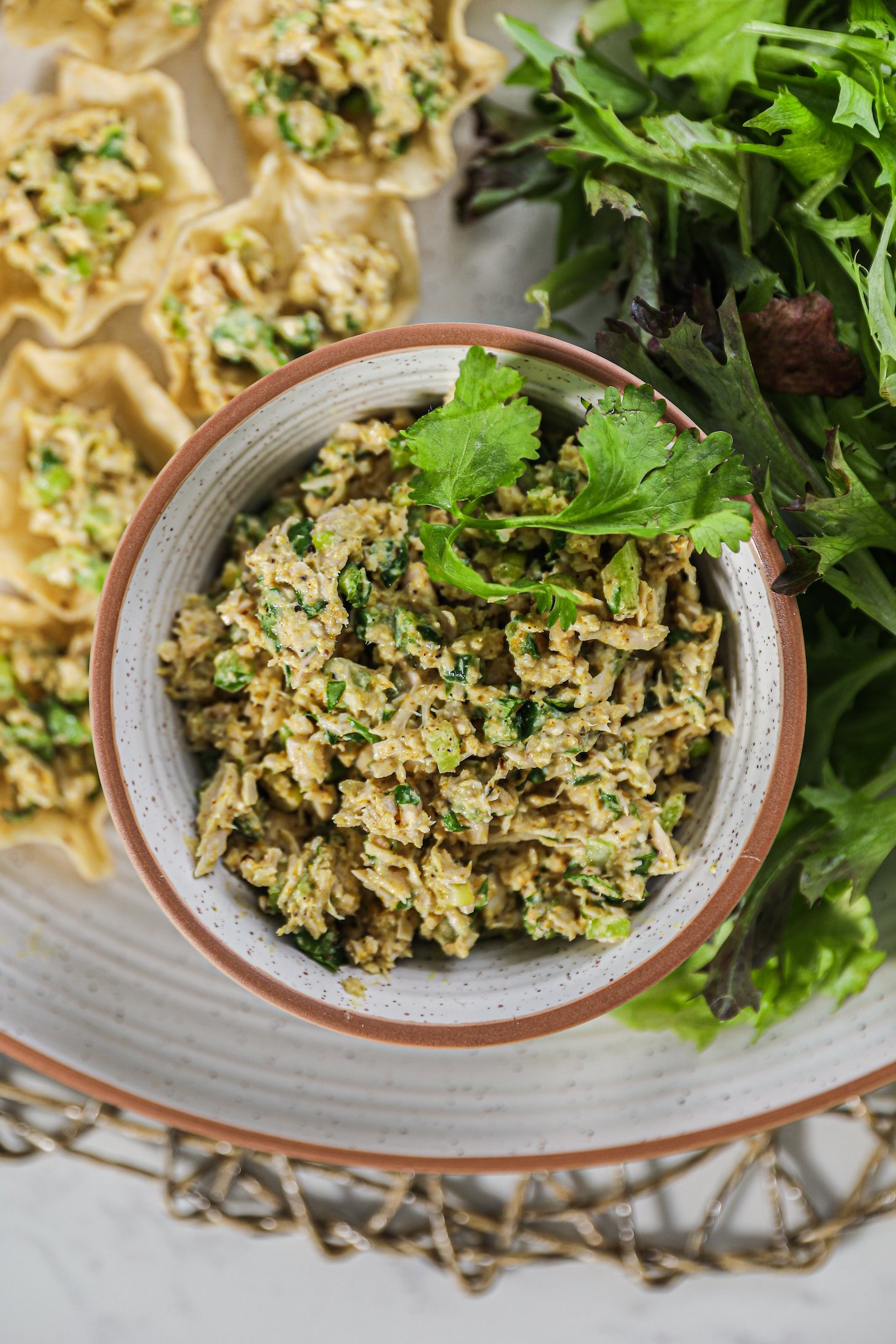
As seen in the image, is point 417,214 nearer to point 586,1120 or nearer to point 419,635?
point 419,635

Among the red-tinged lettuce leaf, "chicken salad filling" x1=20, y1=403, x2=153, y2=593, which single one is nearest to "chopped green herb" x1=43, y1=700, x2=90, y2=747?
"chicken salad filling" x1=20, y1=403, x2=153, y2=593

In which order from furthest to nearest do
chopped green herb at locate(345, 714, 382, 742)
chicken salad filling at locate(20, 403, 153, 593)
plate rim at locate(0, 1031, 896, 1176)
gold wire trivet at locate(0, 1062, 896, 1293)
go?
gold wire trivet at locate(0, 1062, 896, 1293), chicken salad filling at locate(20, 403, 153, 593), plate rim at locate(0, 1031, 896, 1176), chopped green herb at locate(345, 714, 382, 742)

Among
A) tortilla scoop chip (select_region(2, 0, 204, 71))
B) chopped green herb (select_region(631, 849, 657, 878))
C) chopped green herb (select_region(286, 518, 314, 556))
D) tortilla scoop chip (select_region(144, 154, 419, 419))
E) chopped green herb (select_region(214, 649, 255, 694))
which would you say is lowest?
chopped green herb (select_region(631, 849, 657, 878))

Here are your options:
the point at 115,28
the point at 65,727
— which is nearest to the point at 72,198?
the point at 115,28

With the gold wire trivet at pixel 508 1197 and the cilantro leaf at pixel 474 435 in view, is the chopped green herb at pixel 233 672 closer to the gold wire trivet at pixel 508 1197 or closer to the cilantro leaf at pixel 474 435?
the cilantro leaf at pixel 474 435

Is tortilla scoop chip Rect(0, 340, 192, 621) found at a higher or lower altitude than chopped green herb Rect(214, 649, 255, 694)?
higher

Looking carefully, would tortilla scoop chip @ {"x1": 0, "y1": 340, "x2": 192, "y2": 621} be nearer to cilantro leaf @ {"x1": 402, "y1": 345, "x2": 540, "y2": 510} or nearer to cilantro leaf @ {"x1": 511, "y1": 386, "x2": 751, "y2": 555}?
cilantro leaf @ {"x1": 402, "y1": 345, "x2": 540, "y2": 510}

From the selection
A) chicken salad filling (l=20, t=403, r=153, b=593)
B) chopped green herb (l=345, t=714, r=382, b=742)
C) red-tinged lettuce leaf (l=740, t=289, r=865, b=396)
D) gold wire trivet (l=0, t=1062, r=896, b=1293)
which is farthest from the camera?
gold wire trivet (l=0, t=1062, r=896, b=1293)

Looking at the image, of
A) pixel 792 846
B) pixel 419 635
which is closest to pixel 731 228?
pixel 419 635
